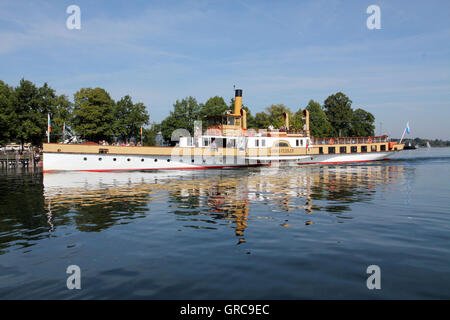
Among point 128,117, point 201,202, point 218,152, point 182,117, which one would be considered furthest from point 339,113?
point 201,202

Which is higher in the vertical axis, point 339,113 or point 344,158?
point 339,113

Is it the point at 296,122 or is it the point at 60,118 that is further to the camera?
the point at 296,122

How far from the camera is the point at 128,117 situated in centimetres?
7794

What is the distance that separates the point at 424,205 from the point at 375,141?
48.9 metres

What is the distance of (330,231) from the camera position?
10.9 meters

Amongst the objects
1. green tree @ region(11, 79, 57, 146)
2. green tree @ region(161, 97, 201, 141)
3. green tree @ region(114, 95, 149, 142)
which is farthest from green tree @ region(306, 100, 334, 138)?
green tree @ region(11, 79, 57, 146)

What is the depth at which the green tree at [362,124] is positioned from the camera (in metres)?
109

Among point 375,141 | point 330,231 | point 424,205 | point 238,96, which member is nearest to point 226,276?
point 330,231

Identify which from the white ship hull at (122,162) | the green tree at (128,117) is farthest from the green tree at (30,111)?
the white ship hull at (122,162)

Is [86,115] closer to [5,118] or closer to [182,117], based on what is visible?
[5,118]

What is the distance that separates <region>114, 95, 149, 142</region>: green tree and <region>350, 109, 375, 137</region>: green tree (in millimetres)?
71554

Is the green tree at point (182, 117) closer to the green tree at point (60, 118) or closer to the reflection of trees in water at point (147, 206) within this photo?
the green tree at point (60, 118)

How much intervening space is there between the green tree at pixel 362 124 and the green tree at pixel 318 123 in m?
10.4

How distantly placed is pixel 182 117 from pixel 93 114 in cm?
2250
